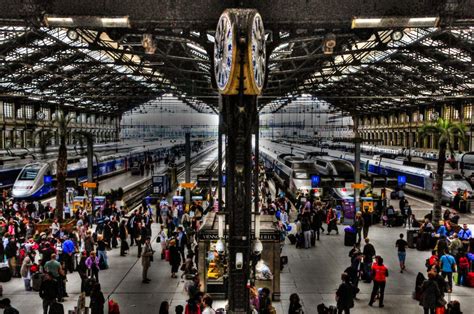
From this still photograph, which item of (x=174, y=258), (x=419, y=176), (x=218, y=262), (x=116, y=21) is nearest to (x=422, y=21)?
(x=116, y=21)

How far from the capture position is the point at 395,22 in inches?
278

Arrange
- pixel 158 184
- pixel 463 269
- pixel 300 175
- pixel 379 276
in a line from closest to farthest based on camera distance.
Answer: pixel 379 276, pixel 463 269, pixel 158 184, pixel 300 175

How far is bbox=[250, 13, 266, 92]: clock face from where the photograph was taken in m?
5.69

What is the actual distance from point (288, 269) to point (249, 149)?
26.6 feet

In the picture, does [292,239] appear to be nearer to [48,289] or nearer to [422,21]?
[48,289]

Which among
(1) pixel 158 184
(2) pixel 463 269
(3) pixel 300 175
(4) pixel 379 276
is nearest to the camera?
(4) pixel 379 276

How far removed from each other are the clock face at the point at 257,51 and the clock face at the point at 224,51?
264mm

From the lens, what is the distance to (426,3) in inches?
280

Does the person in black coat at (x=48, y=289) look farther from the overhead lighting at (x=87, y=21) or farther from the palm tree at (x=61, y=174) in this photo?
the palm tree at (x=61, y=174)

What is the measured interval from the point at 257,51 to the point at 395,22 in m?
2.59

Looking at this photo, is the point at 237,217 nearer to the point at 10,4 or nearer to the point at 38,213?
the point at 10,4

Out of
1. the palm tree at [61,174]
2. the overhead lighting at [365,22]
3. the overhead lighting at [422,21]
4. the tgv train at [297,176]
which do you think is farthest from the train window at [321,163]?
the overhead lighting at [365,22]

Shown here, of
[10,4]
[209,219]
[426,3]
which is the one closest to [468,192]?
[209,219]

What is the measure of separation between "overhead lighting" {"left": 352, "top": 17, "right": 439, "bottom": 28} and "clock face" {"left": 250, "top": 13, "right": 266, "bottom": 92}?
1841 millimetres
